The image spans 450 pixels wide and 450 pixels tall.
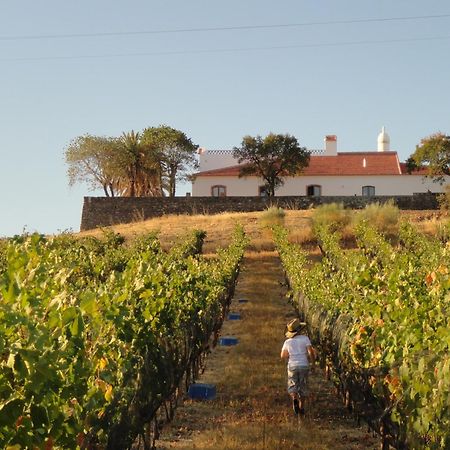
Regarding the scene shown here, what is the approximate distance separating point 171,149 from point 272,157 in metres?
6.61

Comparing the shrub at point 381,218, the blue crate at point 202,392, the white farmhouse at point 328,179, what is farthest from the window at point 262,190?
the blue crate at point 202,392

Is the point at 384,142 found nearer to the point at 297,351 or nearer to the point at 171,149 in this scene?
the point at 171,149

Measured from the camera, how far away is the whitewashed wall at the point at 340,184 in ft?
159

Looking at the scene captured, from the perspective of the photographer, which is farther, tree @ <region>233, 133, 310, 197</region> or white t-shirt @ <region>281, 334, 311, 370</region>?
tree @ <region>233, 133, 310, 197</region>

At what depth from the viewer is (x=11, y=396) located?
3883 mm

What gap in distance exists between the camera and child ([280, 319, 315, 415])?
30.8 feet

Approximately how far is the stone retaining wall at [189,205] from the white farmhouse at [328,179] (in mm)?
5268

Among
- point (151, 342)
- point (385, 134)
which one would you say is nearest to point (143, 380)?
point (151, 342)

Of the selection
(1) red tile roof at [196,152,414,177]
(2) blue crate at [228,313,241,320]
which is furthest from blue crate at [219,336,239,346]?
(1) red tile roof at [196,152,414,177]

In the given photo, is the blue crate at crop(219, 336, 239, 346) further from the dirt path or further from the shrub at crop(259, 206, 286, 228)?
the shrub at crop(259, 206, 286, 228)

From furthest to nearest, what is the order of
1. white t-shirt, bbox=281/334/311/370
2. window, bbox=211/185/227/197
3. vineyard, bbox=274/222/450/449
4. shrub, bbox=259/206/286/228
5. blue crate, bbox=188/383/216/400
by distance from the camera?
window, bbox=211/185/227/197, shrub, bbox=259/206/286/228, blue crate, bbox=188/383/216/400, white t-shirt, bbox=281/334/311/370, vineyard, bbox=274/222/450/449

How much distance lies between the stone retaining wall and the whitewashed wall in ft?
16.7

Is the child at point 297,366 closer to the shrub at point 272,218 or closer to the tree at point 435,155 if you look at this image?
the shrub at point 272,218

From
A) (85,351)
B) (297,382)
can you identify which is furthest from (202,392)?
(85,351)
